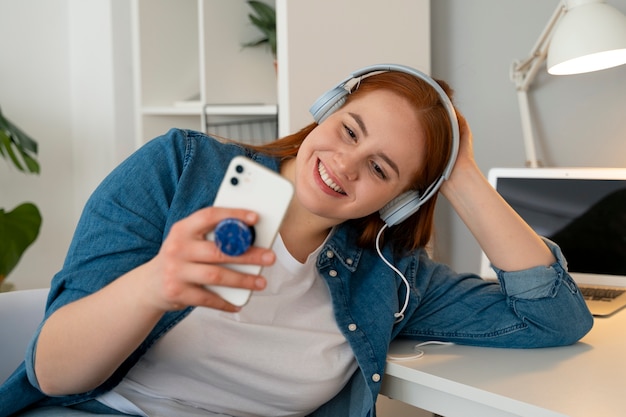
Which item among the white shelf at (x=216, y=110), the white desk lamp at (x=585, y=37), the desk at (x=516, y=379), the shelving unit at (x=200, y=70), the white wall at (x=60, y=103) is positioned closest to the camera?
the desk at (x=516, y=379)

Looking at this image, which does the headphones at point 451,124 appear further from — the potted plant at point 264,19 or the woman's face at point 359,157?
the potted plant at point 264,19

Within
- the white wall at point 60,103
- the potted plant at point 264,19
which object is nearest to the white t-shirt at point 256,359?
the potted plant at point 264,19

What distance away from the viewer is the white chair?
1.10m

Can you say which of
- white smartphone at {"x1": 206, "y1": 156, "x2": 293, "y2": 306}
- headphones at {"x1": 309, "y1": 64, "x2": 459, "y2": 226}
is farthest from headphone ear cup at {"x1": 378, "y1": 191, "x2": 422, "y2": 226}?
white smartphone at {"x1": 206, "y1": 156, "x2": 293, "y2": 306}

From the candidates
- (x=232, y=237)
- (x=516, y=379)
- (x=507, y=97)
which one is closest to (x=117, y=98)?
(x=507, y=97)

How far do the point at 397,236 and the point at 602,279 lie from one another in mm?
555

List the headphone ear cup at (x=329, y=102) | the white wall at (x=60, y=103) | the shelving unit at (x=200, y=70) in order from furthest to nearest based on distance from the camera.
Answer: the white wall at (x=60, y=103) < the shelving unit at (x=200, y=70) < the headphone ear cup at (x=329, y=102)

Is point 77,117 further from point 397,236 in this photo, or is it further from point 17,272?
point 397,236

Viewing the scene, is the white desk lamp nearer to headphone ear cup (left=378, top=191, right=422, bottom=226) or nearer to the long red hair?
the long red hair

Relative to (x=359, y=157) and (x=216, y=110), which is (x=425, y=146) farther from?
(x=216, y=110)

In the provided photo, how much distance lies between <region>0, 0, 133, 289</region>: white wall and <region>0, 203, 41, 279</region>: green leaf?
392 millimetres

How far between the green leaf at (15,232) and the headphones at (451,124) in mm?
1366

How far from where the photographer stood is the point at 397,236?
125cm

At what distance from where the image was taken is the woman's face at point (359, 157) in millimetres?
1025
